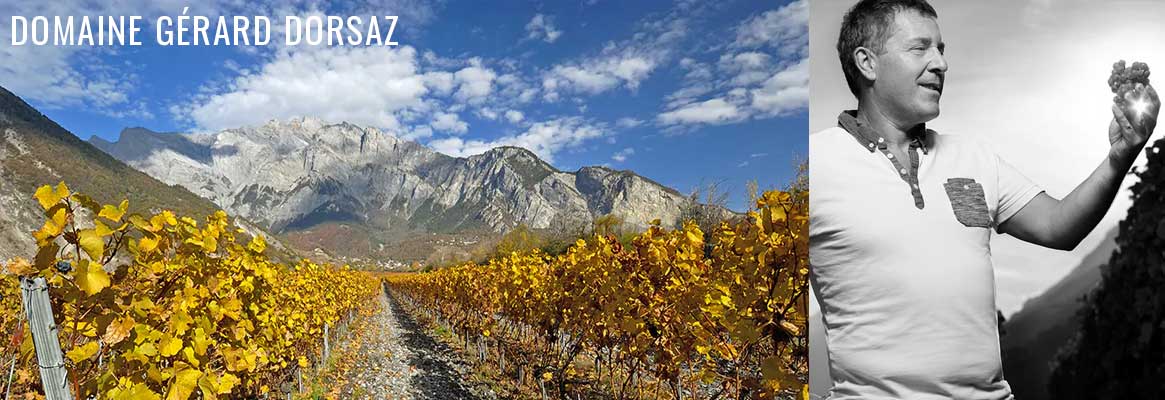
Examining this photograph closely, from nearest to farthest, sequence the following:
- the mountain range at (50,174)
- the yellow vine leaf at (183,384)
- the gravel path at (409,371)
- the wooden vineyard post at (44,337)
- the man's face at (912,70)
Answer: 1. the man's face at (912,70)
2. the wooden vineyard post at (44,337)
3. the yellow vine leaf at (183,384)
4. the gravel path at (409,371)
5. the mountain range at (50,174)

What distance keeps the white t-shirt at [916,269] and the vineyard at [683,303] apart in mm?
484

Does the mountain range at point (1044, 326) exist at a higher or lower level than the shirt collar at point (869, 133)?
lower

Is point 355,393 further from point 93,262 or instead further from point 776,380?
point 776,380

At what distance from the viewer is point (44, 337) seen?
1.53 m

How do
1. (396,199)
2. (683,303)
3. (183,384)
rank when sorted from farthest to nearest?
(396,199) → (683,303) → (183,384)

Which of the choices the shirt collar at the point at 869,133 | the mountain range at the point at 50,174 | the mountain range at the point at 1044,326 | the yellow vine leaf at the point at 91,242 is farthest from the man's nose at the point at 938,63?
the mountain range at the point at 50,174

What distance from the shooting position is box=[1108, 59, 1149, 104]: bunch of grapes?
38.6 inches

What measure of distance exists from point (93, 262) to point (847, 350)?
1857mm

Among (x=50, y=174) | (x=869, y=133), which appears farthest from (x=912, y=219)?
(x=50, y=174)

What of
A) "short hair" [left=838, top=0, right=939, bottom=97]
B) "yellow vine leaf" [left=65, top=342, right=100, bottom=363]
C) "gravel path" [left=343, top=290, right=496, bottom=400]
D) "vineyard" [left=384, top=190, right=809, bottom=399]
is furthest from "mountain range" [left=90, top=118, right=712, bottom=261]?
"short hair" [left=838, top=0, right=939, bottom=97]

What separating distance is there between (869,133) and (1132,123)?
15.4 inches

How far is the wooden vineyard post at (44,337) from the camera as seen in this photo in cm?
→ 151

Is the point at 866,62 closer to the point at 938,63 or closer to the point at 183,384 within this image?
the point at 938,63

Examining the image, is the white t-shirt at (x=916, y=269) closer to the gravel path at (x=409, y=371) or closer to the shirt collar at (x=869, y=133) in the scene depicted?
the shirt collar at (x=869, y=133)
